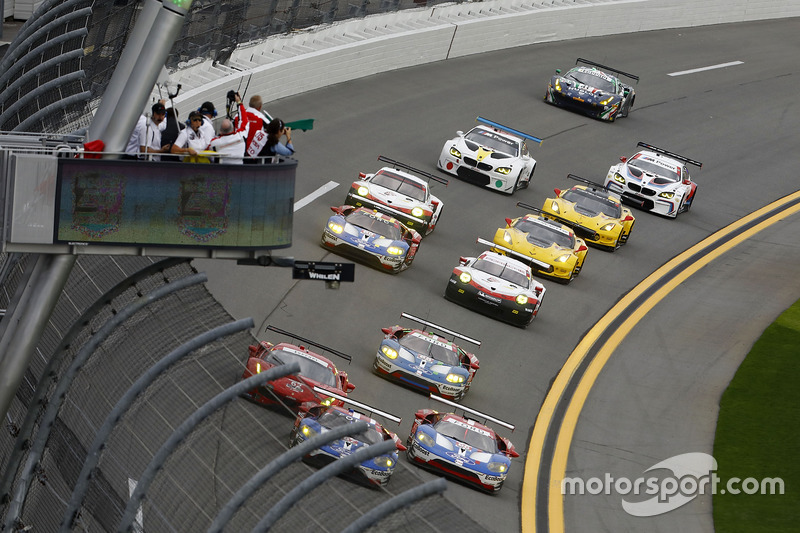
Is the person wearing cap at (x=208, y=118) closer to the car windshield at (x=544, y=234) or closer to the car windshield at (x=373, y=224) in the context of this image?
the car windshield at (x=373, y=224)

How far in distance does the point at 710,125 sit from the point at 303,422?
3362 centimetres

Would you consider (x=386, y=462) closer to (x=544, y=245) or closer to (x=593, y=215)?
(x=544, y=245)

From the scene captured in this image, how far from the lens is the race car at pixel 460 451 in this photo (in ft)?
63.6

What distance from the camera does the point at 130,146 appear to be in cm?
1238

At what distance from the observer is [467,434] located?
776 inches

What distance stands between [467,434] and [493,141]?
13690 mm

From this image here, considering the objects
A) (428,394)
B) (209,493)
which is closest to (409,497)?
(209,493)

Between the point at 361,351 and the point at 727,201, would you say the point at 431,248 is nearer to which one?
the point at 361,351

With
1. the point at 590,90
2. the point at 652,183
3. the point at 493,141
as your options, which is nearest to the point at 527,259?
the point at 493,141

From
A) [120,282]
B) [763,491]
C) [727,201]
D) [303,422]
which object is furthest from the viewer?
[727,201]

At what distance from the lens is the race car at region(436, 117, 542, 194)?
32.0 meters

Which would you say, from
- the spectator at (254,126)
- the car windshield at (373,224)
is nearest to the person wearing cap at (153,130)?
the spectator at (254,126)

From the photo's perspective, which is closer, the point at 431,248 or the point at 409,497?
the point at 409,497

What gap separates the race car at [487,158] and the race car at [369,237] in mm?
6087
